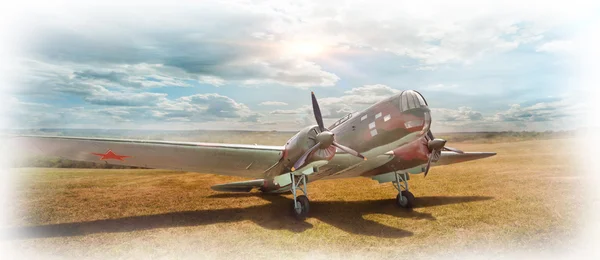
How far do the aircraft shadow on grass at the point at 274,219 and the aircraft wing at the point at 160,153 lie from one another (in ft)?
5.21

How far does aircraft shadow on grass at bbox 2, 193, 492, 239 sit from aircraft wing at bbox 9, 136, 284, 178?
1587mm

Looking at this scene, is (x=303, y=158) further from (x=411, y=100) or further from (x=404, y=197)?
(x=404, y=197)

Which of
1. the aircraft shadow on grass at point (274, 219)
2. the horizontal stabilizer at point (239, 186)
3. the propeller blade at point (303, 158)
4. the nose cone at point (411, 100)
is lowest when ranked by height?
the aircraft shadow on grass at point (274, 219)

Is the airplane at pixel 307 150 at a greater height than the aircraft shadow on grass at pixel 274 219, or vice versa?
the airplane at pixel 307 150

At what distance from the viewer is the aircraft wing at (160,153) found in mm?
8508

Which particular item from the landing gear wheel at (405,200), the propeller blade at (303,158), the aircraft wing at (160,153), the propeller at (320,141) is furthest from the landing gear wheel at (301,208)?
the landing gear wheel at (405,200)

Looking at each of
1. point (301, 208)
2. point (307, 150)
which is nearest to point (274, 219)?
point (301, 208)

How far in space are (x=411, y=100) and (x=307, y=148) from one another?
11.2ft

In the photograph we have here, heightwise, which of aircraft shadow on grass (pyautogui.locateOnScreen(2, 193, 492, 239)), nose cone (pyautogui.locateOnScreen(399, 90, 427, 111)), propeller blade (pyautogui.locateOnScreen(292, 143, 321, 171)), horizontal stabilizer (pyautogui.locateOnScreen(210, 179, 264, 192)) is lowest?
aircraft shadow on grass (pyautogui.locateOnScreen(2, 193, 492, 239))

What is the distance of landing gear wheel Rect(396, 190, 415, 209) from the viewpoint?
463 inches

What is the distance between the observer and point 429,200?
489 inches

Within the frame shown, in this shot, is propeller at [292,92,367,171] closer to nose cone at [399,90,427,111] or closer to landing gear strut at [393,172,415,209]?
nose cone at [399,90,427,111]

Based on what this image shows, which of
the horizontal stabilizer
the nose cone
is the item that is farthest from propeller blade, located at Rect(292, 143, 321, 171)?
the horizontal stabilizer

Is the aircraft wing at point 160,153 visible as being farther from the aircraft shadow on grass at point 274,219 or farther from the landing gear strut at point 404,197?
the landing gear strut at point 404,197
